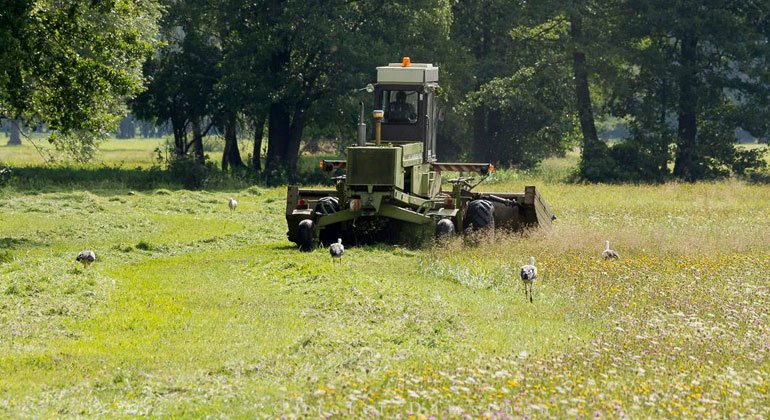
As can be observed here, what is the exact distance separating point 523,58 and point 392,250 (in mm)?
36611

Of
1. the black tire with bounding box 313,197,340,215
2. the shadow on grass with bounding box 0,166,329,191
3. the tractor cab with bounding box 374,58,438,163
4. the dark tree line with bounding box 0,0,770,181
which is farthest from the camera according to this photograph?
the dark tree line with bounding box 0,0,770,181

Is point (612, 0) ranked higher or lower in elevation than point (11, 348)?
higher

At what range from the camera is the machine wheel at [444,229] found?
20.5 m

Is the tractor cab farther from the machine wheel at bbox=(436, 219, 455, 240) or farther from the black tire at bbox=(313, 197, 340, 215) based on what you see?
the machine wheel at bbox=(436, 219, 455, 240)

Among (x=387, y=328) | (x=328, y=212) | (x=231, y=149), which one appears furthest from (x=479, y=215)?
(x=231, y=149)

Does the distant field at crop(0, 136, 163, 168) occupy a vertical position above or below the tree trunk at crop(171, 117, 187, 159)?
below

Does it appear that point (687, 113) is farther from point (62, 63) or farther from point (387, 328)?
point (387, 328)

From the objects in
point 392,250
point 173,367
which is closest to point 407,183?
point 392,250

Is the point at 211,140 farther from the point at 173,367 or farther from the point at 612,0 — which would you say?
the point at 173,367

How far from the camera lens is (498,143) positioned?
5869 centimetres

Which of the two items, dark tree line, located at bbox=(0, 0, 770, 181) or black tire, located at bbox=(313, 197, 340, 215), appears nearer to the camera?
black tire, located at bbox=(313, 197, 340, 215)

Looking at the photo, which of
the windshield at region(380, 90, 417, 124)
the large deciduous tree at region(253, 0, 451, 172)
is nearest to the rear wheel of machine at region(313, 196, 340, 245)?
the windshield at region(380, 90, 417, 124)

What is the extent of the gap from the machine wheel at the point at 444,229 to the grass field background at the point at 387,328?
819mm

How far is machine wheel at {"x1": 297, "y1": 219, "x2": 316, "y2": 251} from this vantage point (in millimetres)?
20734
